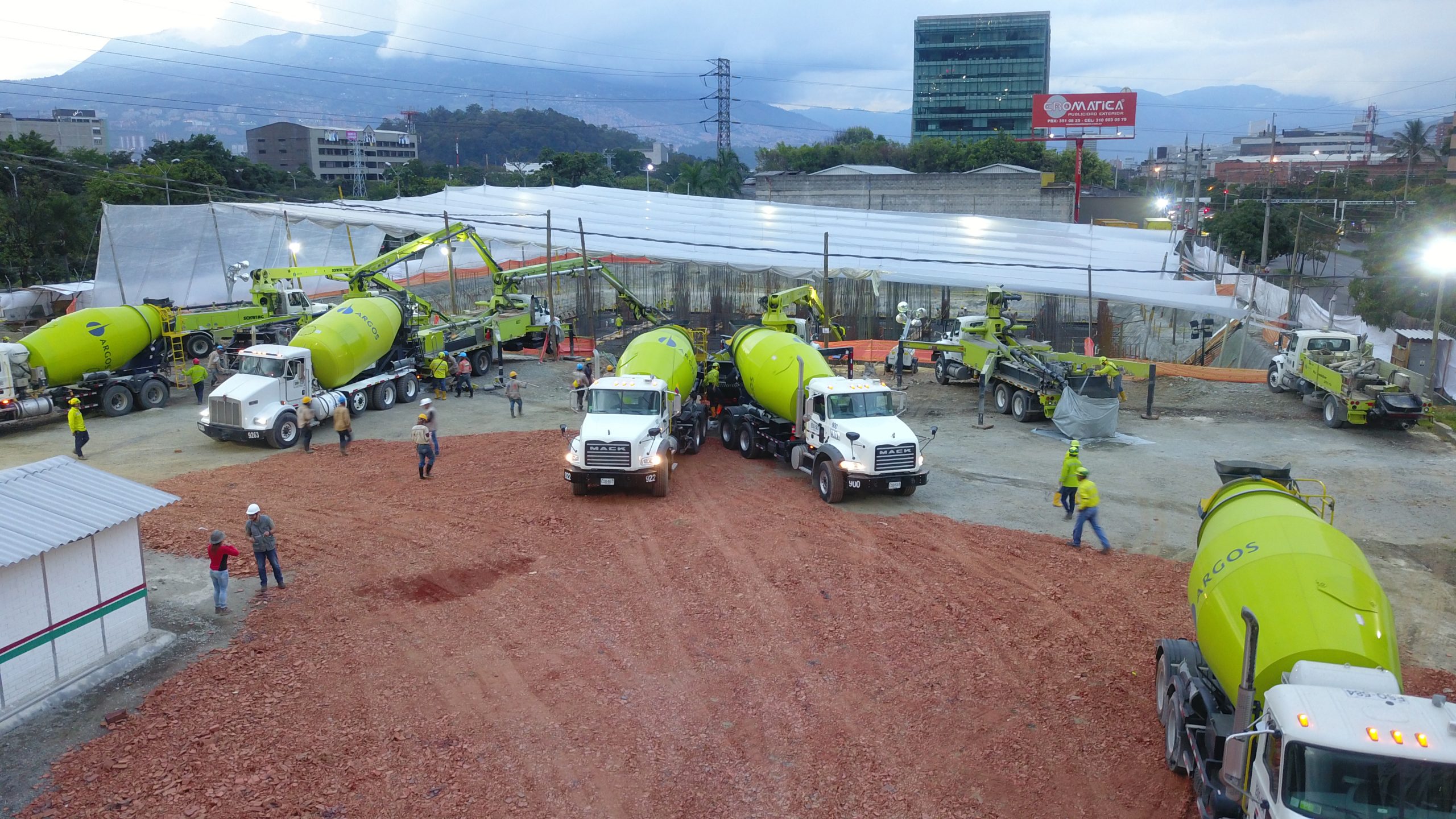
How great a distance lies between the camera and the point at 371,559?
50.5ft

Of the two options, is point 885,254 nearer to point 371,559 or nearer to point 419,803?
point 371,559

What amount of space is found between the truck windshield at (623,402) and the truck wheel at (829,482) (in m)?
3.63

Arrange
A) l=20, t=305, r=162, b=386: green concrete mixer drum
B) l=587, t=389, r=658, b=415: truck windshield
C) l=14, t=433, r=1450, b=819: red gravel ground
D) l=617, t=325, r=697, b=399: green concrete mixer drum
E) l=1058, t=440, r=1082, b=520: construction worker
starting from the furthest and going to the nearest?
1. l=20, t=305, r=162, b=386: green concrete mixer drum
2. l=617, t=325, r=697, b=399: green concrete mixer drum
3. l=587, t=389, r=658, b=415: truck windshield
4. l=1058, t=440, r=1082, b=520: construction worker
5. l=14, t=433, r=1450, b=819: red gravel ground

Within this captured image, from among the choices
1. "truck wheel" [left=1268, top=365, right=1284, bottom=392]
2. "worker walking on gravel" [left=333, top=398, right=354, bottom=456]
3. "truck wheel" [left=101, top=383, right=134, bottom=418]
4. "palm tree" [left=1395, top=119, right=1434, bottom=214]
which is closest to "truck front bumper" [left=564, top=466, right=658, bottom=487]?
"worker walking on gravel" [left=333, top=398, right=354, bottom=456]

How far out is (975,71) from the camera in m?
158

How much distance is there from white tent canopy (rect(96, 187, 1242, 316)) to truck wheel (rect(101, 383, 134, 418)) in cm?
1286

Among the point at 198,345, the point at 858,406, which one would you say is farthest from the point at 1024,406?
the point at 198,345

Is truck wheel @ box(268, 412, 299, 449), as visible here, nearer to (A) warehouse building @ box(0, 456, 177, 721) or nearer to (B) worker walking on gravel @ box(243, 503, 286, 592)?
(B) worker walking on gravel @ box(243, 503, 286, 592)

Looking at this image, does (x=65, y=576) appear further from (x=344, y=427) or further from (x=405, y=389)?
(x=405, y=389)

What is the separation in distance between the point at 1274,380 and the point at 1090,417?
9.01m

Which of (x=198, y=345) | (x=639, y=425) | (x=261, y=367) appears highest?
(x=261, y=367)

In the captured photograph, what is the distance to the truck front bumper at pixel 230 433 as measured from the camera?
73.7 ft

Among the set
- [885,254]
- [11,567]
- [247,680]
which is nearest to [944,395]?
[885,254]

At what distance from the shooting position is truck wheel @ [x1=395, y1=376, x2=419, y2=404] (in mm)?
28547
